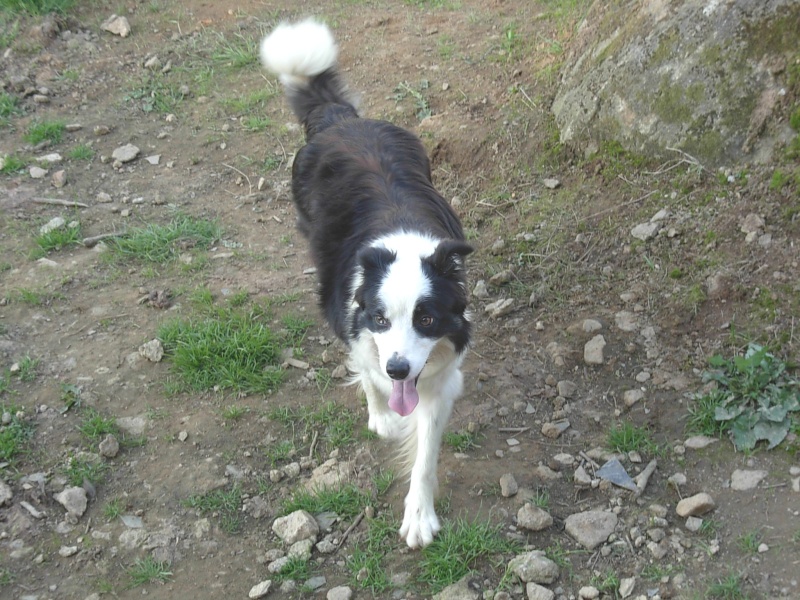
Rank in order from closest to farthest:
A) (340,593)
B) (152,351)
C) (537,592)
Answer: (537,592) → (340,593) → (152,351)

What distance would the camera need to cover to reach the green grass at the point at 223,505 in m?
3.30

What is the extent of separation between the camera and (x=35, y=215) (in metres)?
5.34

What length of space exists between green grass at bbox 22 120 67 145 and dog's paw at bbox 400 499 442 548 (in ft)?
15.3

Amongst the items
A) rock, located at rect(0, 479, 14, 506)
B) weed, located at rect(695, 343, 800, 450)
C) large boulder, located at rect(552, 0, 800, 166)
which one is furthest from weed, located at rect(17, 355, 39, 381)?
large boulder, located at rect(552, 0, 800, 166)

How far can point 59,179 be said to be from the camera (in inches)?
224

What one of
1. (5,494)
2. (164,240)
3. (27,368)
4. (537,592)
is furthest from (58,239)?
(537,592)

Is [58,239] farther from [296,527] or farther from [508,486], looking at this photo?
[508,486]

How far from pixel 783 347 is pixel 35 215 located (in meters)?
4.81

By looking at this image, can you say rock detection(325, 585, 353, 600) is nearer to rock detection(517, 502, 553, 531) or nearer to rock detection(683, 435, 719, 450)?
rock detection(517, 502, 553, 531)

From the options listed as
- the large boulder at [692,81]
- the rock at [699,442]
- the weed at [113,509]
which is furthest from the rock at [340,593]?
the large boulder at [692,81]

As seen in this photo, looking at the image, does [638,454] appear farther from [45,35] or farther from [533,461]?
[45,35]

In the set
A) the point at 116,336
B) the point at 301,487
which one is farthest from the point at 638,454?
the point at 116,336

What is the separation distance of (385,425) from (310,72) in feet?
7.35

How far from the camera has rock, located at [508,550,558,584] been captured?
290 cm
